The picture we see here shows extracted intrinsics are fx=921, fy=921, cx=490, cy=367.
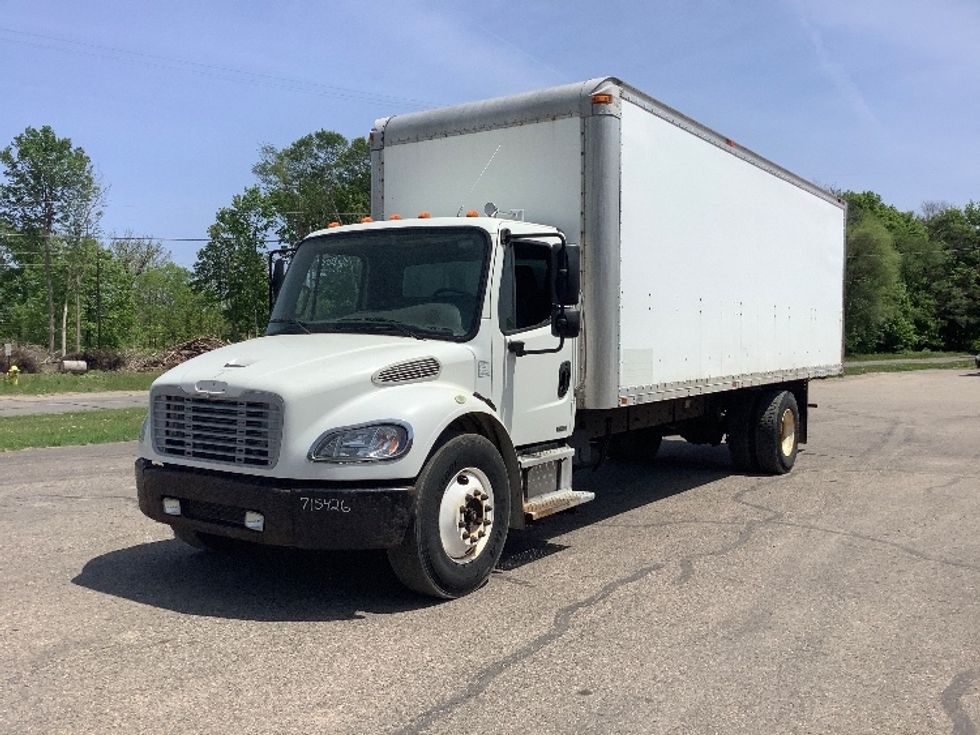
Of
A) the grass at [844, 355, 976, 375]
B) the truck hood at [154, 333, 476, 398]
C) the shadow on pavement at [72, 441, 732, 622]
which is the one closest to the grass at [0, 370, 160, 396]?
the shadow on pavement at [72, 441, 732, 622]

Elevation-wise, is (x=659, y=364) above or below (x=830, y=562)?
above

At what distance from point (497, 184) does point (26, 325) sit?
64541 mm

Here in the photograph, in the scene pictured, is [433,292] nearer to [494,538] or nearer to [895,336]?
[494,538]

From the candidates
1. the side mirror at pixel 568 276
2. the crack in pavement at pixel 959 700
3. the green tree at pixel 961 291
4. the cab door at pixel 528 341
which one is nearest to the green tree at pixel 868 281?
the green tree at pixel 961 291

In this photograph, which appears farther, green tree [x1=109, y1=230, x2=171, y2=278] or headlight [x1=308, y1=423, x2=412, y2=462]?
green tree [x1=109, y1=230, x2=171, y2=278]

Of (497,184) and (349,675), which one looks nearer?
(349,675)

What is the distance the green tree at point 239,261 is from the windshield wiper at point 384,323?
65.3 m

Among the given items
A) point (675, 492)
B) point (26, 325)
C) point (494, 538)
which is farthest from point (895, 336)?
point (494, 538)

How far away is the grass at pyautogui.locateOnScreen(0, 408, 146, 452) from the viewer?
14406mm

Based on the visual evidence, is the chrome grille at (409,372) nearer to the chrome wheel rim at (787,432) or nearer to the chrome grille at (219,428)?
the chrome grille at (219,428)

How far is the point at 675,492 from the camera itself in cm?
999

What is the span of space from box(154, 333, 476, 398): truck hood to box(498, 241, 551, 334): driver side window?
554 millimetres

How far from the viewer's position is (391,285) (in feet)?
21.1

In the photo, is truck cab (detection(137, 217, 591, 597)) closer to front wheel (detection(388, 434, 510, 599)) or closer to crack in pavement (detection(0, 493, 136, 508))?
front wheel (detection(388, 434, 510, 599))
